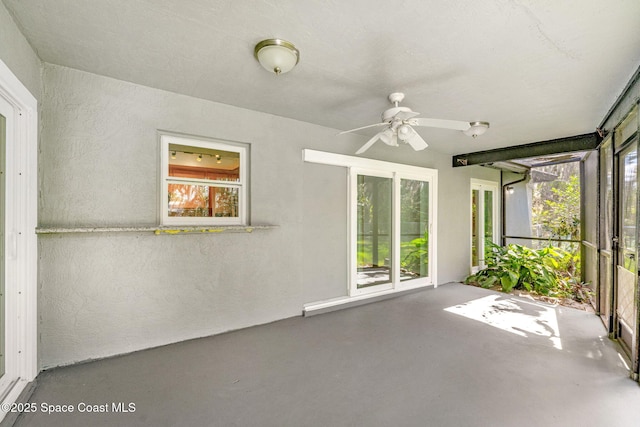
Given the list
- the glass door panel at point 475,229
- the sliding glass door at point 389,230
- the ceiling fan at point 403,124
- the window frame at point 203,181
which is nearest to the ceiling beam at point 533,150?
the sliding glass door at point 389,230

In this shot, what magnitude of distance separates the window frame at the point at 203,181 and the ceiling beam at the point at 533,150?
4.22m

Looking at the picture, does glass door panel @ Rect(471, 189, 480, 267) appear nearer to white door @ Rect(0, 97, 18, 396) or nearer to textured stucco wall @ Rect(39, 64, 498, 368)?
textured stucco wall @ Rect(39, 64, 498, 368)

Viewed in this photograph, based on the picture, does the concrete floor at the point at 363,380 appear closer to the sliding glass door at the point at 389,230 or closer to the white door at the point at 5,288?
the white door at the point at 5,288

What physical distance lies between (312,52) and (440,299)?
13.5ft

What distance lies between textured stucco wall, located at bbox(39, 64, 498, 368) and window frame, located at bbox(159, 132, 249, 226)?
8cm

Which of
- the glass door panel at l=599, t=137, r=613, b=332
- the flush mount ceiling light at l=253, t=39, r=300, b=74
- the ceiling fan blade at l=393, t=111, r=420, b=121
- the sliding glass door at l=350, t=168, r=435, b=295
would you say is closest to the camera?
the flush mount ceiling light at l=253, t=39, r=300, b=74

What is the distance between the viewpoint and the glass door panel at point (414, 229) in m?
5.05

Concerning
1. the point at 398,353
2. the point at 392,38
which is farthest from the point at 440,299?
the point at 392,38

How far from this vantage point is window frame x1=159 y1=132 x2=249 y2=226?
9.72 ft

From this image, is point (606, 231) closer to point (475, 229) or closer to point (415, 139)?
point (415, 139)

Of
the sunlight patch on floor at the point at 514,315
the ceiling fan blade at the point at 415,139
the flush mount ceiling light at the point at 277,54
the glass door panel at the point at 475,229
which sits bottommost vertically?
the sunlight patch on floor at the point at 514,315

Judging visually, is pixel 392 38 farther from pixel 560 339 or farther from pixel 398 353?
pixel 560 339

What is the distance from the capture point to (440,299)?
4703 mm

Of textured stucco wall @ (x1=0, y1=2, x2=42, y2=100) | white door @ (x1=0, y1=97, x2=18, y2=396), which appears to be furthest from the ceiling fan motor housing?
white door @ (x1=0, y1=97, x2=18, y2=396)
